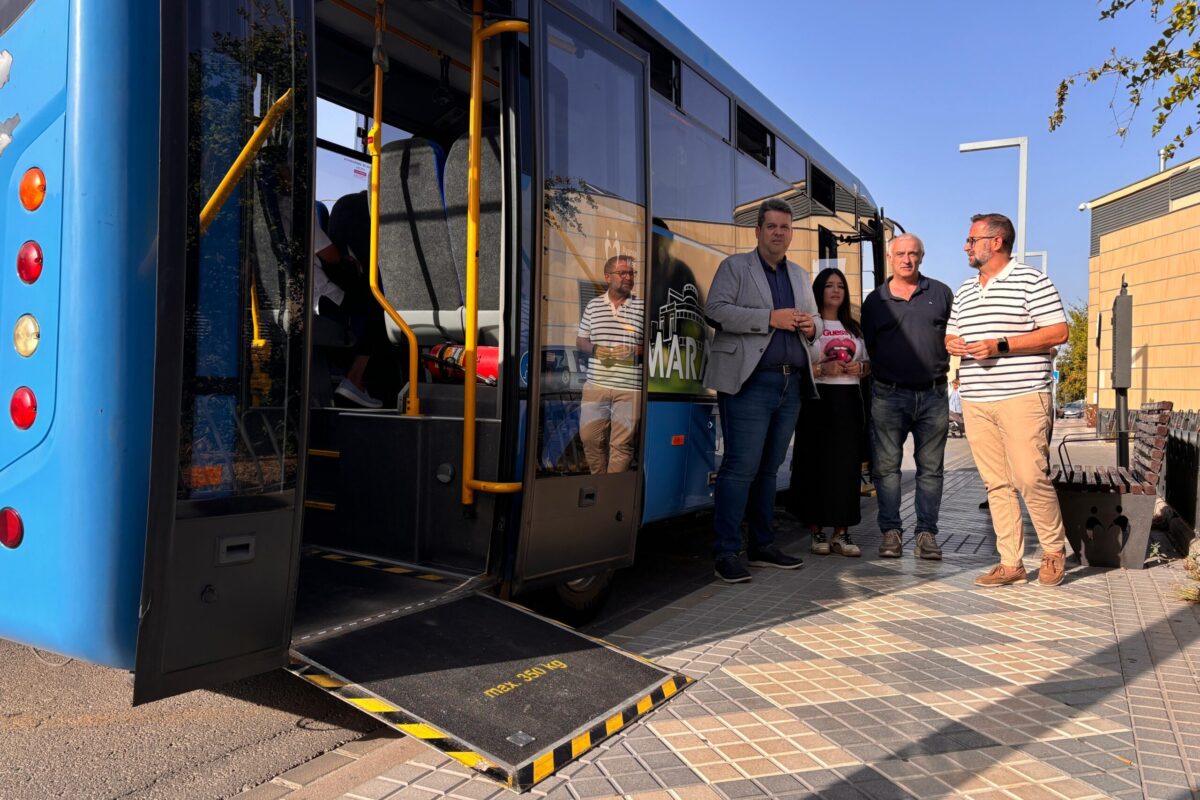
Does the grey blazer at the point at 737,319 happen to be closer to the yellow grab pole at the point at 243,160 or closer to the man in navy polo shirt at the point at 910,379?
the man in navy polo shirt at the point at 910,379

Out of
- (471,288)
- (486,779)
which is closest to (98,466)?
(486,779)

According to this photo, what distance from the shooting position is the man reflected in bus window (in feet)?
15.2

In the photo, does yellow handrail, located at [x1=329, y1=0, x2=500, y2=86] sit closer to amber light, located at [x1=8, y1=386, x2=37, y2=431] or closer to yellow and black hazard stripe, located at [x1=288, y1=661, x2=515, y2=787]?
amber light, located at [x1=8, y1=386, x2=37, y2=431]

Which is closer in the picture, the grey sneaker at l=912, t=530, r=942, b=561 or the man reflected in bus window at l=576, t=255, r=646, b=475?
the man reflected in bus window at l=576, t=255, r=646, b=475

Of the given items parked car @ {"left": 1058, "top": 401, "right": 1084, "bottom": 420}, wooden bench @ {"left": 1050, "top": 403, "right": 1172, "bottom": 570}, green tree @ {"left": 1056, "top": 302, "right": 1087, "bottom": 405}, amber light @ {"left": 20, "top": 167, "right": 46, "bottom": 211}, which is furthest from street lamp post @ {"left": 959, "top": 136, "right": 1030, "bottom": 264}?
parked car @ {"left": 1058, "top": 401, "right": 1084, "bottom": 420}

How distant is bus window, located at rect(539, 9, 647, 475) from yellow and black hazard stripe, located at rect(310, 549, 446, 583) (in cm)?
76

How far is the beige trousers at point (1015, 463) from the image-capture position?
5.97 meters

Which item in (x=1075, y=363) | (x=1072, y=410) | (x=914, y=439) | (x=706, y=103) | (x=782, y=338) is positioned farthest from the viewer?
(x=1072, y=410)

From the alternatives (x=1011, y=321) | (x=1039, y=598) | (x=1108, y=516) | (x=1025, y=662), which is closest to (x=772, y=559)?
(x=1039, y=598)

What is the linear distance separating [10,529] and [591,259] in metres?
2.71

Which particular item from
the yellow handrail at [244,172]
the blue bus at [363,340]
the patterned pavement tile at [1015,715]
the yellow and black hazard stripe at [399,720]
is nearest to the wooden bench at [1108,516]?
the blue bus at [363,340]

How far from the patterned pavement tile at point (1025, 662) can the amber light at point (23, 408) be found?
389 centimetres

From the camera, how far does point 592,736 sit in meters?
3.32

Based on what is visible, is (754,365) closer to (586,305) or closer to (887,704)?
(586,305)
